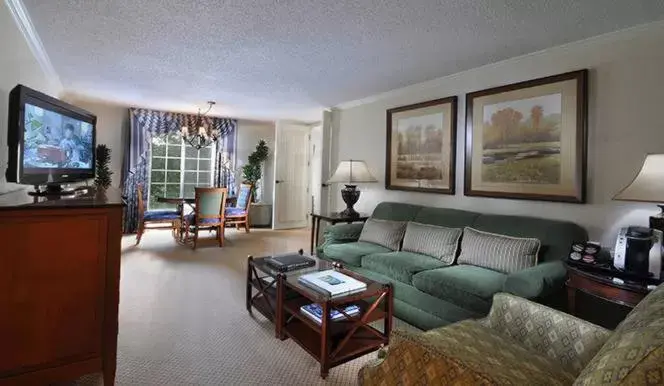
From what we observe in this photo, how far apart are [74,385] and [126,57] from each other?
8.96ft

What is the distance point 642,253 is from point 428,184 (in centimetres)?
209

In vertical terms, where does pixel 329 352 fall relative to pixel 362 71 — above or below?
below

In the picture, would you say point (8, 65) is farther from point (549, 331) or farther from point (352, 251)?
point (549, 331)

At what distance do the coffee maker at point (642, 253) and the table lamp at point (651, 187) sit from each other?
0.48 ft

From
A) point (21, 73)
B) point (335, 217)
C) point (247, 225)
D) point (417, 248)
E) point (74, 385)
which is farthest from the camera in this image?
point (247, 225)

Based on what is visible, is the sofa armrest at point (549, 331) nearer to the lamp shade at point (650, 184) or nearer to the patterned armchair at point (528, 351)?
the patterned armchair at point (528, 351)

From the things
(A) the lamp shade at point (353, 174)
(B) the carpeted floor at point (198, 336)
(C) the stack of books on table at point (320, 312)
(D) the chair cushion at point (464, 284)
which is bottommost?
(B) the carpeted floor at point (198, 336)

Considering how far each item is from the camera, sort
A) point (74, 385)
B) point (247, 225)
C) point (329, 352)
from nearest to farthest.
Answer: point (74, 385), point (329, 352), point (247, 225)

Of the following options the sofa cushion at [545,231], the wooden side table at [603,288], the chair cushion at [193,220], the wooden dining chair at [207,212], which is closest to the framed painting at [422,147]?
the sofa cushion at [545,231]

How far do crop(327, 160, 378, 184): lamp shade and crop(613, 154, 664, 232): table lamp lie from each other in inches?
101

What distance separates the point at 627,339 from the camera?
78 cm

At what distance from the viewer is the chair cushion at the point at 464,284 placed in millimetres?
2229

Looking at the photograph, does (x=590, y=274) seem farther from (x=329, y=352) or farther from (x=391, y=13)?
(x=391, y=13)

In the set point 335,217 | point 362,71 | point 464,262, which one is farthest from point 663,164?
point 335,217
